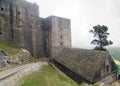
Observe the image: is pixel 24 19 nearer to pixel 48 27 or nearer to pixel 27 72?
pixel 48 27

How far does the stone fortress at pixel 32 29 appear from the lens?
4738 cm

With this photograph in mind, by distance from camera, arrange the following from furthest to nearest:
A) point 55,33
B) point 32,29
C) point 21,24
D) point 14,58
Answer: point 55,33 < point 32,29 < point 21,24 < point 14,58

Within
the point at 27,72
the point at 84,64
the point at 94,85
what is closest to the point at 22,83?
the point at 27,72

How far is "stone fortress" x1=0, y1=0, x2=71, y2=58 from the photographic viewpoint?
4738 centimetres

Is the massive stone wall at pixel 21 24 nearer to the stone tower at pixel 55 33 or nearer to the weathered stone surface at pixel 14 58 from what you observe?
the stone tower at pixel 55 33

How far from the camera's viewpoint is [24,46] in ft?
165

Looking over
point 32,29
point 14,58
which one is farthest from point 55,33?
point 14,58

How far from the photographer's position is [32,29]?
53.1m

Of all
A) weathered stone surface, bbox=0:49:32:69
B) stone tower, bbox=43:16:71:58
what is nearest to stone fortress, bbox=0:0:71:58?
stone tower, bbox=43:16:71:58

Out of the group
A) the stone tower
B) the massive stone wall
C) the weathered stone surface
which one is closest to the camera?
the weathered stone surface

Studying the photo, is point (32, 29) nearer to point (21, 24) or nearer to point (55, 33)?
point (21, 24)

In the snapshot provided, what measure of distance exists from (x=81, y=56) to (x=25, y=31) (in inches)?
814

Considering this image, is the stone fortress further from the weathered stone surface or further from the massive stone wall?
the weathered stone surface

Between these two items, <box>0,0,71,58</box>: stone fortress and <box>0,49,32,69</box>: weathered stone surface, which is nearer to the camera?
<box>0,49,32,69</box>: weathered stone surface
